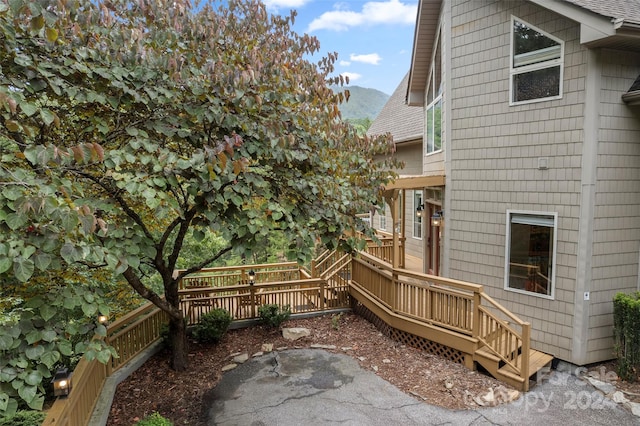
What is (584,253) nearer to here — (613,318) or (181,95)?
(613,318)

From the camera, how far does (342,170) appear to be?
573 cm

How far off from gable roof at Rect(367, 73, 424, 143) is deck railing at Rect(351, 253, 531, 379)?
6018 mm

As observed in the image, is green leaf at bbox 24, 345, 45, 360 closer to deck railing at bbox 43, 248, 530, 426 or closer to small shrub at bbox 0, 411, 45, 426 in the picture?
deck railing at bbox 43, 248, 530, 426

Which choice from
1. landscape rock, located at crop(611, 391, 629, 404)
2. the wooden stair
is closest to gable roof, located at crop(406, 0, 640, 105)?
the wooden stair

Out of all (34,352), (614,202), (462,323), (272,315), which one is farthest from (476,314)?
(34,352)

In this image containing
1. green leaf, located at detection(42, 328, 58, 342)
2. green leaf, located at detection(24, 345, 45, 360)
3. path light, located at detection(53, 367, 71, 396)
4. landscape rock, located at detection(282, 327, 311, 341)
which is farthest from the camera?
landscape rock, located at detection(282, 327, 311, 341)

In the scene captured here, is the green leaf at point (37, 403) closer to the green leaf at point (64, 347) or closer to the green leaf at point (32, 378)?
the green leaf at point (32, 378)

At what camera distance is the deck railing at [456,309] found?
5.76 m

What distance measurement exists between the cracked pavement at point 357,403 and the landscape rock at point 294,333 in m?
1.20

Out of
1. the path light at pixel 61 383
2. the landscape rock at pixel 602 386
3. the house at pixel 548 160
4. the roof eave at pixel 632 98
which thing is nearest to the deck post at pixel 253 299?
the house at pixel 548 160

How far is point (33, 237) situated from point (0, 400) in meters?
1.09

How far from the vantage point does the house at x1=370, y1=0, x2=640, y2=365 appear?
596cm

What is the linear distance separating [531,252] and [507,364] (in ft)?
6.77

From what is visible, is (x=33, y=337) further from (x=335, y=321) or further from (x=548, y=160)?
(x=548, y=160)
